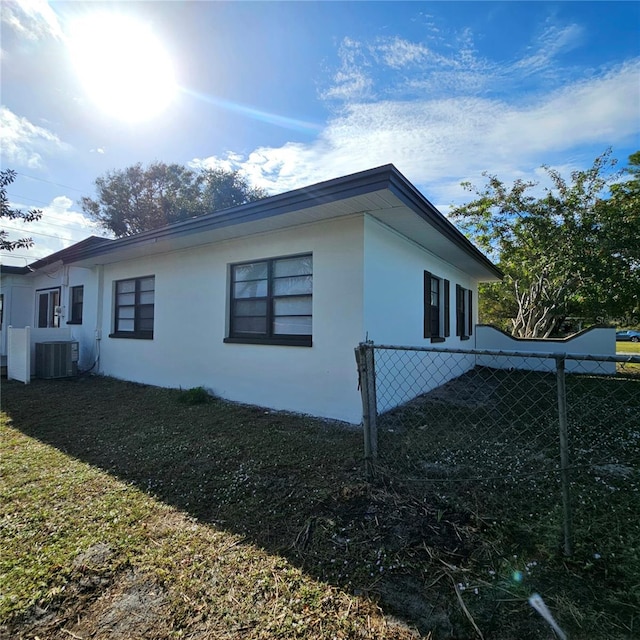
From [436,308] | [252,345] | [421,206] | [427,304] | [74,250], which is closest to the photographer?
[421,206]

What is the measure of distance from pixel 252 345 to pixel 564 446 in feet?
14.7

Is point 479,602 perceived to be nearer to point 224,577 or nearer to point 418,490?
point 418,490

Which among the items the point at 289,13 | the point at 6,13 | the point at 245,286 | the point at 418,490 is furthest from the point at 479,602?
the point at 6,13

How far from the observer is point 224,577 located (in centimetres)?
181

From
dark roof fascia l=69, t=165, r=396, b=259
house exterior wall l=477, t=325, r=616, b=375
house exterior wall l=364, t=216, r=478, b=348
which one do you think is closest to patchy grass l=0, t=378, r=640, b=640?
house exterior wall l=364, t=216, r=478, b=348

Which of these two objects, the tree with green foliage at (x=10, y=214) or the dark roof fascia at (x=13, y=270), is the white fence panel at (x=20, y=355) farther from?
the dark roof fascia at (x=13, y=270)

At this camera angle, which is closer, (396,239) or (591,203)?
(396,239)

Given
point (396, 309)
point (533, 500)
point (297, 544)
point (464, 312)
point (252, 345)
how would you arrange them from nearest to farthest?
point (297, 544) < point (533, 500) < point (396, 309) < point (252, 345) < point (464, 312)

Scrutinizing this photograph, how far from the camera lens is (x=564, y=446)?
73.0 inches

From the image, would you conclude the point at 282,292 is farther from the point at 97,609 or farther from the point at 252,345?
the point at 97,609

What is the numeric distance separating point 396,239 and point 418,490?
12.6ft

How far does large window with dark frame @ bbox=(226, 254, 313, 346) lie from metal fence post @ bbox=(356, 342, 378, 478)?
2238 millimetres

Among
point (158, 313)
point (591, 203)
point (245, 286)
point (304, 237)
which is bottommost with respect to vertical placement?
point (158, 313)

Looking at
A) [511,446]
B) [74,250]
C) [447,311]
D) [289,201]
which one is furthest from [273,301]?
[74,250]
